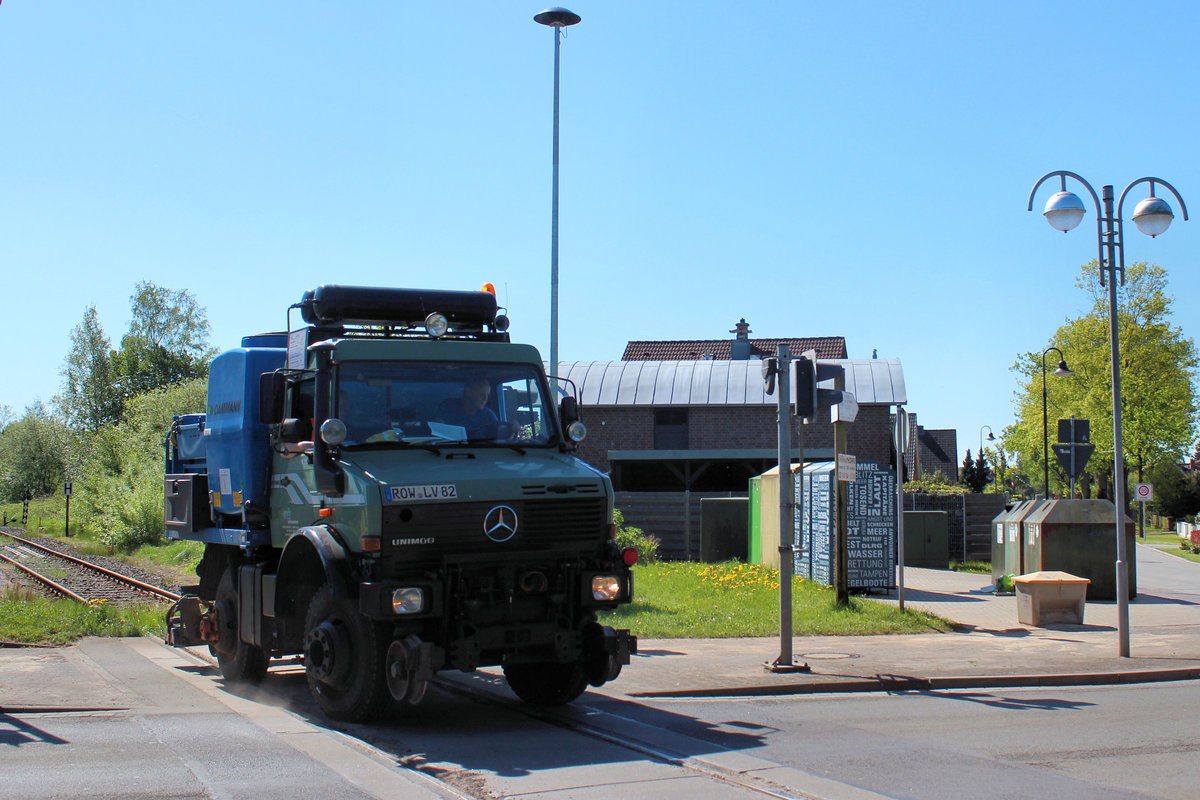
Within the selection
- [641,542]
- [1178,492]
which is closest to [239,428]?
[641,542]

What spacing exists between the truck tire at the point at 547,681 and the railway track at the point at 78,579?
10925 mm

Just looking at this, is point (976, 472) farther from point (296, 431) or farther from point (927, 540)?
point (296, 431)

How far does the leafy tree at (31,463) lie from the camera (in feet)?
288

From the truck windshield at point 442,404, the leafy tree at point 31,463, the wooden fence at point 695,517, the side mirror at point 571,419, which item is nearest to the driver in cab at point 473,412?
the truck windshield at point 442,404

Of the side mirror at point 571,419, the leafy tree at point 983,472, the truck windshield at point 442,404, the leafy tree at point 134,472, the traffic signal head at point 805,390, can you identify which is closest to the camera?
the truck windshield at point 442,404

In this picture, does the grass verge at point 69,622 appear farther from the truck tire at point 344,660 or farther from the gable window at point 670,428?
the gable window at point 670,428

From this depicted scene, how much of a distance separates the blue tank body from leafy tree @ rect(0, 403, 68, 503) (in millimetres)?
84551

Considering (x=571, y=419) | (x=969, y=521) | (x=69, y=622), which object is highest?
(x=571, y=419)

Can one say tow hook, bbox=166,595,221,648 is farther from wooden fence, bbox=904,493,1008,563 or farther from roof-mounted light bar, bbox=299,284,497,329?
wooden fence, bbox=904,493,1008,563

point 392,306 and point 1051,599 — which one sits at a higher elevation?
point 392,306

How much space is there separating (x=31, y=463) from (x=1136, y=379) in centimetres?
7753

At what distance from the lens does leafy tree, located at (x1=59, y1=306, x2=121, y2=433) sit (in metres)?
86.3

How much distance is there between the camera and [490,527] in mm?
8141

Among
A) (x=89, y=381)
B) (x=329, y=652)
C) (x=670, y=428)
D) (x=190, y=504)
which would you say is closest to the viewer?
(x=329, y=652)
